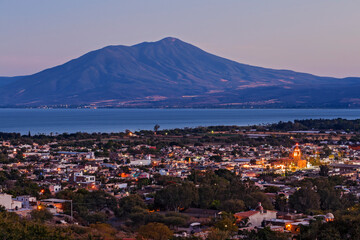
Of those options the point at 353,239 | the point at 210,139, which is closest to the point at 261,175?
the point at 353,239

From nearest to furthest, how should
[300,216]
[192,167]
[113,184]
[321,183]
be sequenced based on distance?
[300,216], [321,183], [113,184], [192,167]

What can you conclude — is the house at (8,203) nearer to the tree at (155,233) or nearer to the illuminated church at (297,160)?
the tree at (155,233)

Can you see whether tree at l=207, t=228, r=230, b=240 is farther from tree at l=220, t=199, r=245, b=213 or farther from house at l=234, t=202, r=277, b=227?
tree at l=220, t=199, r=245, b=213

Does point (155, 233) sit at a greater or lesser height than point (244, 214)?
greater

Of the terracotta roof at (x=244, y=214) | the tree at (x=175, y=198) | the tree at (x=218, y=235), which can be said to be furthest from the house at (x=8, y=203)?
the tree at (x=218, y=235)

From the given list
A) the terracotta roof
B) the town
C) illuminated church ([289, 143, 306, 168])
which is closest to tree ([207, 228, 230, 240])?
the town

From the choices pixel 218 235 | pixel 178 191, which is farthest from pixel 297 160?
pixel 218 235

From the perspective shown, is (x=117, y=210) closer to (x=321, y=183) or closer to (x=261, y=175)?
(x=321, y=183)

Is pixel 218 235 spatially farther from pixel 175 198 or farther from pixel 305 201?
pixel 305 201
